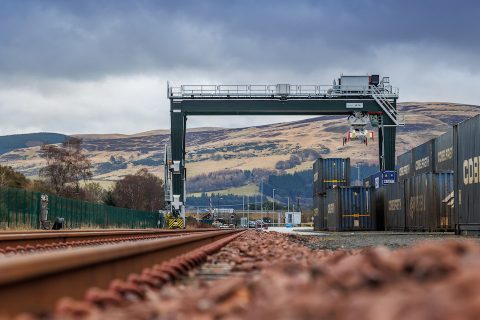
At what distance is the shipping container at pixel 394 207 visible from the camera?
3688 centimetres

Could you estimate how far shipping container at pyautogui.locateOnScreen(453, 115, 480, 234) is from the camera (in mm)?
21344

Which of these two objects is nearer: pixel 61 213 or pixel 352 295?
pixel 352 295

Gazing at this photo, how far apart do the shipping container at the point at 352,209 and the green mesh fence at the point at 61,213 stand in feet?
48.0

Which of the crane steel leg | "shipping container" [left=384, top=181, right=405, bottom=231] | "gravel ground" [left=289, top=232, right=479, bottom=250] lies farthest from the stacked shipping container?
"gravel ground" [left=289, top=232, right=479, bottom=250]

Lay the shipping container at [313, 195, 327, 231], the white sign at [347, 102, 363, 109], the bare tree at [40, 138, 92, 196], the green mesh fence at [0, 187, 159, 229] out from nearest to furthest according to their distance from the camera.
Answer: the green mesh fence at [0, 187, 159, 229], the white sign at [347, 102, 363, 109], the shipping container at [313, 195, 327, 231], the bare tree at [40, 138, 92, 196]

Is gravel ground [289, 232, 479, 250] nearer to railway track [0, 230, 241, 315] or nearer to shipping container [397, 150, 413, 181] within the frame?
railway track [0, 230, 241, 315]


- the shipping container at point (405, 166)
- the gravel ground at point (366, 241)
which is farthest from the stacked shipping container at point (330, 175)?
the gravel ground at point (366, 241)

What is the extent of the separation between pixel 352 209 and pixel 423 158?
864 centimetres

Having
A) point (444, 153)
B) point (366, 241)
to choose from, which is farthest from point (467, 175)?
point (444, 153)

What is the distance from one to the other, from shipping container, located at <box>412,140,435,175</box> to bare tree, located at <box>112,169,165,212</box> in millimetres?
79833

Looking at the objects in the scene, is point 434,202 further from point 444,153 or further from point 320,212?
point 320,212

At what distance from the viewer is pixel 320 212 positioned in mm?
53000

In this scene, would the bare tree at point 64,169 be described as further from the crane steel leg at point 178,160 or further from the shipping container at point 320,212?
the shipping container at point 320,212

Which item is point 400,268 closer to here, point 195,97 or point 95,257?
point 95,257
